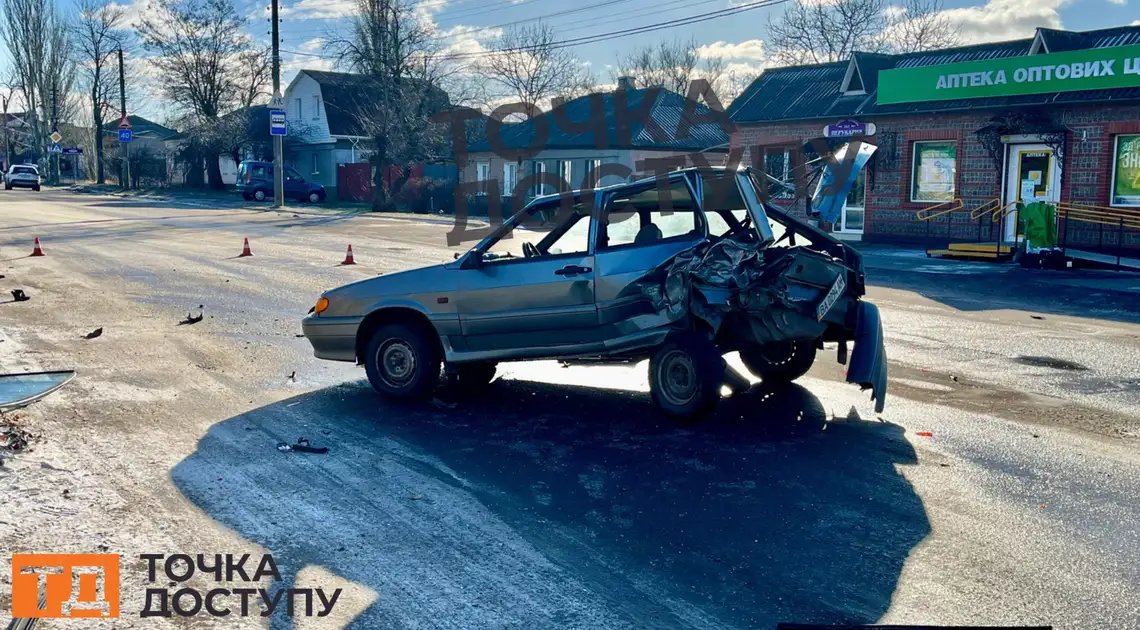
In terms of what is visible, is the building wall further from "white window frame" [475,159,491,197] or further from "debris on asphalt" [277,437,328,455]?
"white window frame" [475,159,491,197]

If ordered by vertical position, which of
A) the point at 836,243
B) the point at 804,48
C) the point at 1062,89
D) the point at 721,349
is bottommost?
the point at 721,349

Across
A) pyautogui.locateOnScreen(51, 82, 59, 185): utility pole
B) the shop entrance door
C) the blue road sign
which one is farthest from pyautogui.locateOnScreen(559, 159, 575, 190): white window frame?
pyautogui.locateOnScreen(51, 82, 59, 185): utility pole

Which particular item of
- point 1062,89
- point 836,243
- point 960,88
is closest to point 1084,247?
point 1062,89

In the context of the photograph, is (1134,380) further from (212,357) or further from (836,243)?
(212,357)

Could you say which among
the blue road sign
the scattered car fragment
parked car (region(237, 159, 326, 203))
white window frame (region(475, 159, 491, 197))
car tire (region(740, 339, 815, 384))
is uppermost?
the blue road sign

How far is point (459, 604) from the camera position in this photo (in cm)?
443

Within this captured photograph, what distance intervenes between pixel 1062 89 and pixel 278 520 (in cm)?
2151

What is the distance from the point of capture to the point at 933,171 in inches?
1011

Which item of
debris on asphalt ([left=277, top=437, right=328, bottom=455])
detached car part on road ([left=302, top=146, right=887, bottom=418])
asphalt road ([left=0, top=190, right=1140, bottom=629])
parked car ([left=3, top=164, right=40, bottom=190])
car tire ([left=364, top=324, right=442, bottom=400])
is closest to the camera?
asphalt road ([left=0, top=190, right=1140, bottom=629])

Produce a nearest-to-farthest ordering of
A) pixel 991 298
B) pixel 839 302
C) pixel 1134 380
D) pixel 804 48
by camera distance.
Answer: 1. pixel 839 302
2. pixel 1134 380
3. pixel 991 298
4. pixel 804 48

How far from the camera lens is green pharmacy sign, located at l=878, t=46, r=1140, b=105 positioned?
69.5 feet

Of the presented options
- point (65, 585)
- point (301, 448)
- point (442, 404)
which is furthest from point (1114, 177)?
point (65, 585)

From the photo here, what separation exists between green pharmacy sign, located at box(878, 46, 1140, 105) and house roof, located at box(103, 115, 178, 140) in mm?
57524

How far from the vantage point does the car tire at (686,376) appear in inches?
281
